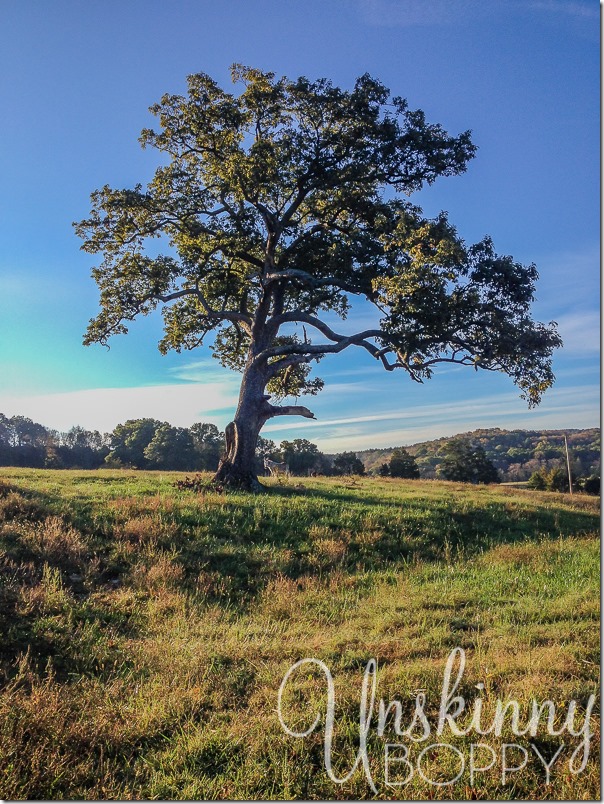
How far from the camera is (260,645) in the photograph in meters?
6.84

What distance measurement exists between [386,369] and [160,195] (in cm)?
1377

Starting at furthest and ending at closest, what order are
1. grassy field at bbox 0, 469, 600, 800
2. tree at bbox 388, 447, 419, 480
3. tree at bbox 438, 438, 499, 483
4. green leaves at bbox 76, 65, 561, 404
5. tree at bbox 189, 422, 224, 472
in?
tree at bbox 189, 422, 224, 472, tree at bbox 438, 438, 499, 483, tree at bbox 388, 447, 419, 480, green leaves at bbox 76, 65, 561, 404, grassy field at bbox 0, 469, 600, 800

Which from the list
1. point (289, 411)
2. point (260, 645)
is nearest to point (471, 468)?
point (289, 411)

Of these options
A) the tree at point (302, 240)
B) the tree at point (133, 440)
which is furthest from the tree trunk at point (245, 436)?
the tree at point (133, 440)

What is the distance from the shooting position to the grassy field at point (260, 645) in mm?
4301

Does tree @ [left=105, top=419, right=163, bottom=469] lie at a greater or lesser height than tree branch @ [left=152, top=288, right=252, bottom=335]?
lesser

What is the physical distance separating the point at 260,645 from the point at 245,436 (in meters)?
15.7

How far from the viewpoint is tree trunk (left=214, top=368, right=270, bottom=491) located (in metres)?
21.7

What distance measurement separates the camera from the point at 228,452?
22.6m

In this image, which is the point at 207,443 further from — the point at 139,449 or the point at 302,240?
the point at 302,240

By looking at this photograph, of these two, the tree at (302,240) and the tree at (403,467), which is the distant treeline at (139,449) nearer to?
the tree at (403,467)

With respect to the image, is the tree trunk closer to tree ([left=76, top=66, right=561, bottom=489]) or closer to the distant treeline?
tree ([left=76, top=66, right=561, bottom=489])

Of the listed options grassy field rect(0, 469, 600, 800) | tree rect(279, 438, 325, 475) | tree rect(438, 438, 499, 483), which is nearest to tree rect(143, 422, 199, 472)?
tree rect(279, 438, 325, 475)

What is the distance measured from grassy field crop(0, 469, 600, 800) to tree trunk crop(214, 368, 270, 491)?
6.44m
